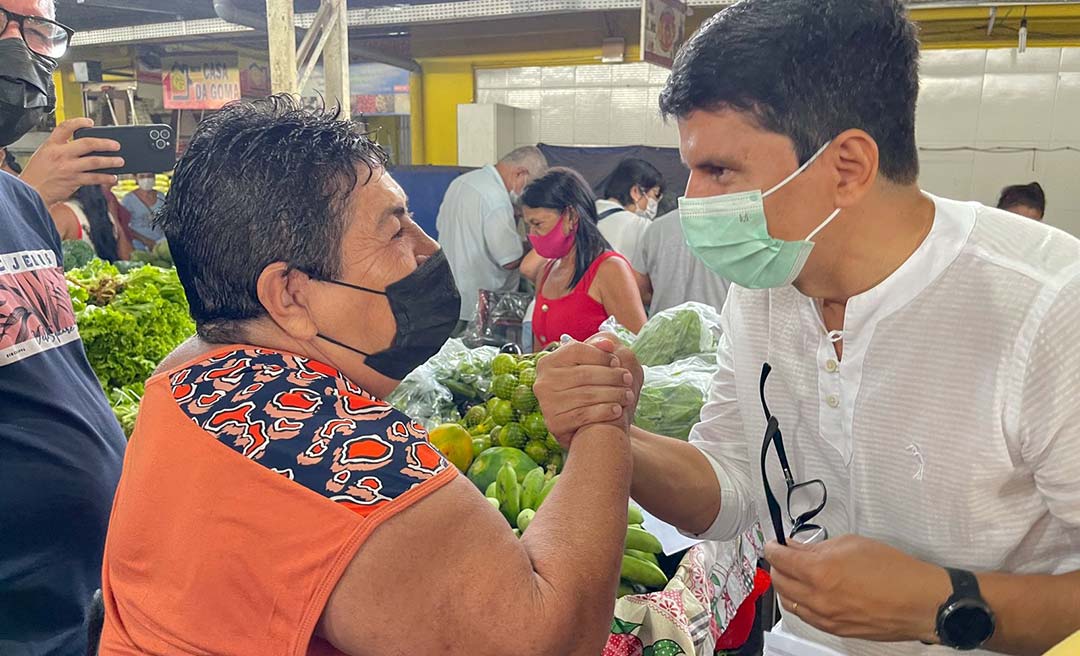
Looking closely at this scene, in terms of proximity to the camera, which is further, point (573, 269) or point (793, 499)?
point (573, 269)

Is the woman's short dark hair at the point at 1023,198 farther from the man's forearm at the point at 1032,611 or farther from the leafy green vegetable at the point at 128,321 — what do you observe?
the leafy green vegetable at the point at 128,321

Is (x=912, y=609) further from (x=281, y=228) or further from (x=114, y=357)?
(x=114, y=357)

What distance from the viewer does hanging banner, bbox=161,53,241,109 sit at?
1088 cm

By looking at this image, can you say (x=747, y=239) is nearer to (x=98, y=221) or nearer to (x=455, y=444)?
(x=455, y=444)

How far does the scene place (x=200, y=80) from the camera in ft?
36.1

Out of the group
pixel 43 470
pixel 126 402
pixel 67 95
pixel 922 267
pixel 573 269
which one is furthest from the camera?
pixel 67 95

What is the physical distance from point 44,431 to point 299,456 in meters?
1.19

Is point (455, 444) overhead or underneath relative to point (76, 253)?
underneath

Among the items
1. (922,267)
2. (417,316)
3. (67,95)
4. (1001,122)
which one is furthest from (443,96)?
(922,267)

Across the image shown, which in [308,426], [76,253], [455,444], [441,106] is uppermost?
[441,106]

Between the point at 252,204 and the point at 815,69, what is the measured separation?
89 cm

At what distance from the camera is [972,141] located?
849 centimetres

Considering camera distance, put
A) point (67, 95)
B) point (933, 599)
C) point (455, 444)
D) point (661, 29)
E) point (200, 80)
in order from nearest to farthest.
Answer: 1. point (933, 599)
2. point (455, 444)
3. point (661, 29)
4. point (200, 80)
5. point (67, 95)

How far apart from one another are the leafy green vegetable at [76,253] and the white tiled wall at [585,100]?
19.2ft
